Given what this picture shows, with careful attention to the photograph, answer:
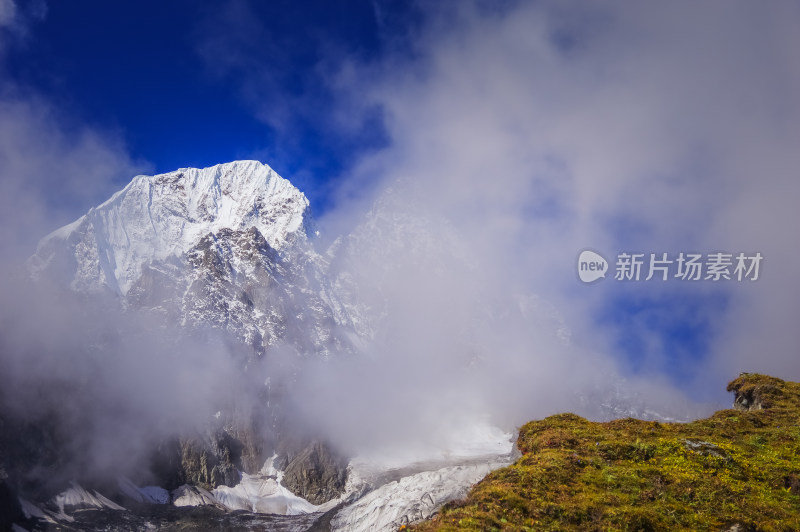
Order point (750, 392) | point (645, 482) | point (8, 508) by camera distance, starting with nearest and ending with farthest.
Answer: point (645, 482), point (750, 392), point (8, 508)

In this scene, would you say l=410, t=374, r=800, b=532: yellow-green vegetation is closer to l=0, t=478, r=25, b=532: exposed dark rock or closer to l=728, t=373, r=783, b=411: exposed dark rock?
l=728, t=373, r=783, b=411: exposed dark rock

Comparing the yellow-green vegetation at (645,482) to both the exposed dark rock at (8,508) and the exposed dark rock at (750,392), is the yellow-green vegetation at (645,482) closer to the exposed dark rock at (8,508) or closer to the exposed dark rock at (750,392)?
the exposed dark rock at (750,392)

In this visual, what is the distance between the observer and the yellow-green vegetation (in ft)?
62.5

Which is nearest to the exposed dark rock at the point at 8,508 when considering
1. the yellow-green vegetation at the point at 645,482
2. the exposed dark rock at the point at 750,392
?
the yellow-green vegetation at the point at 645,482

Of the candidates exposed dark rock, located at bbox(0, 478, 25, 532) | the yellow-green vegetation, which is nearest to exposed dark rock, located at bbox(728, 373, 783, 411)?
the yellow-green vegetation

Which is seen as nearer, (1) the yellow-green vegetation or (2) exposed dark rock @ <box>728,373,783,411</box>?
(1) the yellow-green vegetation

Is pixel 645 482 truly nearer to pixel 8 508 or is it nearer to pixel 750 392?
pixel 750 392

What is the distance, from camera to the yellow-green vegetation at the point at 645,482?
19.0 metres

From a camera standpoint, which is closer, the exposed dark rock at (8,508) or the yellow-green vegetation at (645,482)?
the yellow-green vegetation at (645,482)

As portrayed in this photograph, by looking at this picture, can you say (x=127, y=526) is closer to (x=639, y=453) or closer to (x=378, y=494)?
(x=378, y=494)

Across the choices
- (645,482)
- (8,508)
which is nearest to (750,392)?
(645,482)

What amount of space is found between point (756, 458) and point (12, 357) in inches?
9820

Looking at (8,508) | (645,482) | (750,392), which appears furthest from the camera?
(8,508)

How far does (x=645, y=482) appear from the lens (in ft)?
72.6
